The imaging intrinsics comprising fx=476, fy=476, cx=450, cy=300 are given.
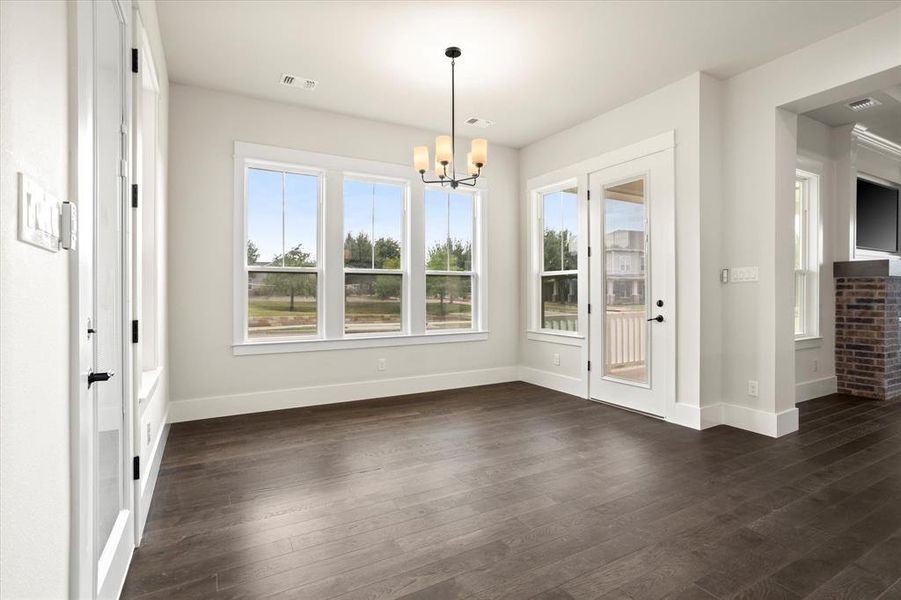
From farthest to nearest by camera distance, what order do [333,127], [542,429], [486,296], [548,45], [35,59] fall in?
[486,296], [333,127], [542,429], [548,45], [35,59]

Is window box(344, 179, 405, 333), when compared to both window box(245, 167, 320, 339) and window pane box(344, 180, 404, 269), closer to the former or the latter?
window pane box(344, 180, 404, 269)

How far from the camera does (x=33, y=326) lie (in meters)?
0.98

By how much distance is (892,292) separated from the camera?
497 cm

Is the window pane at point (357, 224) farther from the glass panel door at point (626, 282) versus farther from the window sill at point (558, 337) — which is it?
the glass panel door at point (626, 282)

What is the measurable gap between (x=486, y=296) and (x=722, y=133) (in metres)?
2.90

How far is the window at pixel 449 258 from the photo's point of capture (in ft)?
18.1

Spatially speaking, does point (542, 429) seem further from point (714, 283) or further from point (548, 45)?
point (548, 45)

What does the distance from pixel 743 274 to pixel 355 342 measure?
11.9 ft

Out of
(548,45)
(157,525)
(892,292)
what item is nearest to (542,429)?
(157,525)

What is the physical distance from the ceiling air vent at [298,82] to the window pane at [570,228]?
9.47 feet

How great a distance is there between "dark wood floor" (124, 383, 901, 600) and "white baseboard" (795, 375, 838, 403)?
2.70ft

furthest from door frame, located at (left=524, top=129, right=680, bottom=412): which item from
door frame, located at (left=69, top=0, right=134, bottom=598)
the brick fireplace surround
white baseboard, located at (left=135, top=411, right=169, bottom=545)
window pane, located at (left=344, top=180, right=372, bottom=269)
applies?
door frame, located at (left=69, top=0, right=134, bottom=598)

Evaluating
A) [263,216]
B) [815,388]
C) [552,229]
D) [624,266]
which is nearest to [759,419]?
[624,266]

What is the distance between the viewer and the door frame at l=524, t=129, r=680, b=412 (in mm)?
4172
